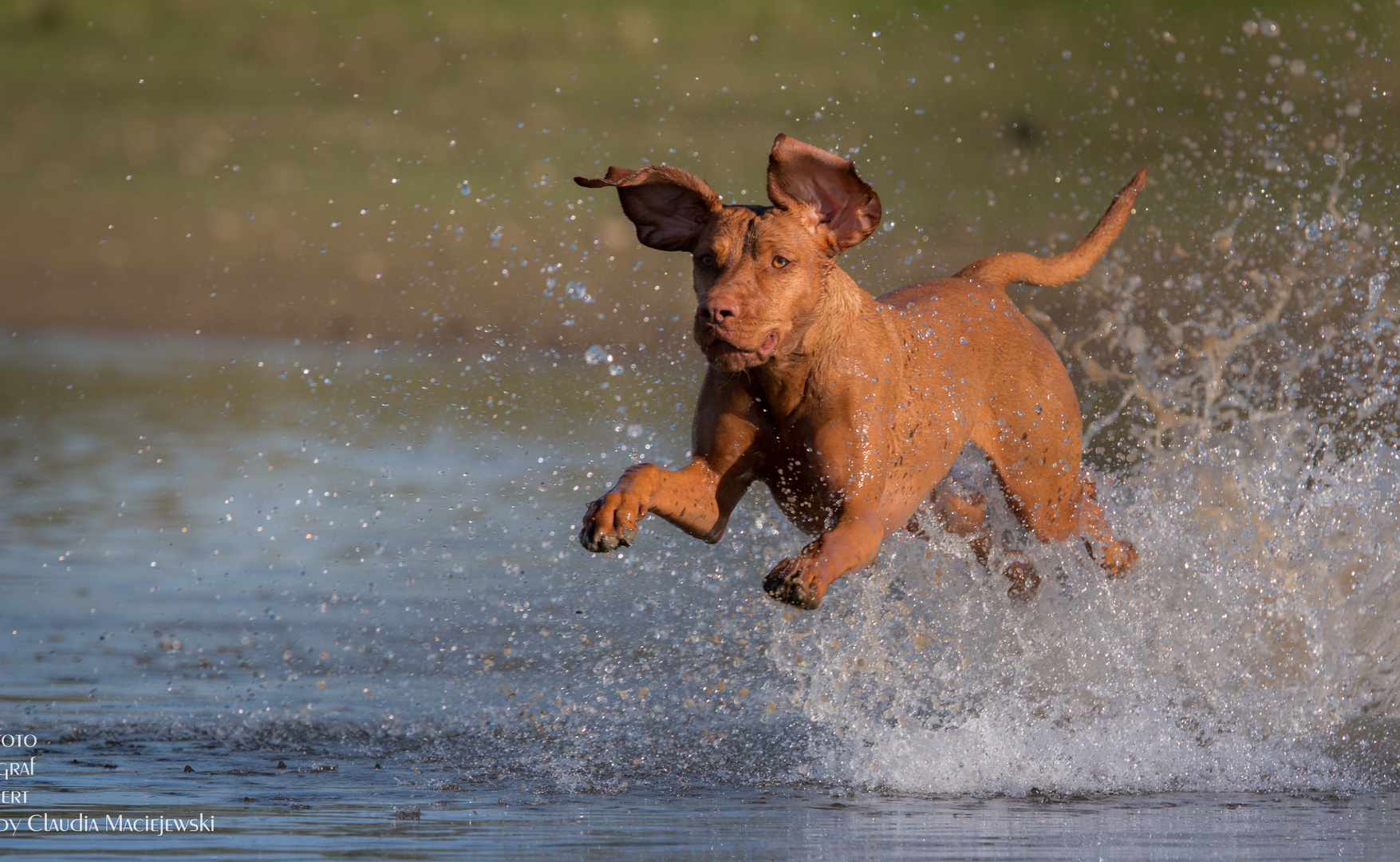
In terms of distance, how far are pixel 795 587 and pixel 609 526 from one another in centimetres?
51

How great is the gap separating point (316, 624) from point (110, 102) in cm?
1116

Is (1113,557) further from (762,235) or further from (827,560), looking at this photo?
(762,235)

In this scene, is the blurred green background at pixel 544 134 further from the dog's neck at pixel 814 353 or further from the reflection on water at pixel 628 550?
the dog's neck at pixel 814 353

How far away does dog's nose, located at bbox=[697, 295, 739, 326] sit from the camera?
15.4 ft

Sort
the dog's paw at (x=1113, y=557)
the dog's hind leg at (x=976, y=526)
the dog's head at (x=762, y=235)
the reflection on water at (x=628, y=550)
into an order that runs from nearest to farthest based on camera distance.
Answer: the dog's head at (x=762, y=235) → the reflection on water at (x=628, y=550) → the dog's hind leg at (x=976, y=526) → the dog's paw at (x=1113, y=557)

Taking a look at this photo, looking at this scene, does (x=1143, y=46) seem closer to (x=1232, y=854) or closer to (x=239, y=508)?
(x=239, y=508)

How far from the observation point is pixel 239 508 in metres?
9.74

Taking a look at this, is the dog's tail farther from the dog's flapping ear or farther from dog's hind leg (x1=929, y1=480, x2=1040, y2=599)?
the dog's flapping ear

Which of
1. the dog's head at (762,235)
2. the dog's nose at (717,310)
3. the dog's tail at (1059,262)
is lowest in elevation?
the dog's nose at (717,310)

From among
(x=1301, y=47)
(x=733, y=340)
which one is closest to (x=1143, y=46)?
(x=1301, y=47)

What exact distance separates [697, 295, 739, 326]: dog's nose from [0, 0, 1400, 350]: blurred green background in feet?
29.9

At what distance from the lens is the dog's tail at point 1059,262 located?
6598 mm

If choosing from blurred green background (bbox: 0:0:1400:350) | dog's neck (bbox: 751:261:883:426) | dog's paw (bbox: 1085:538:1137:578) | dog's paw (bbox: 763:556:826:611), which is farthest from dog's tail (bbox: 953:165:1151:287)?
blurred green background (bbox: 0:0:1400:350)

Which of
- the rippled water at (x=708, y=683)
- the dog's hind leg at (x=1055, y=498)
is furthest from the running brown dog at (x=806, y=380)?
the rippled water at (x=708, y=683)
